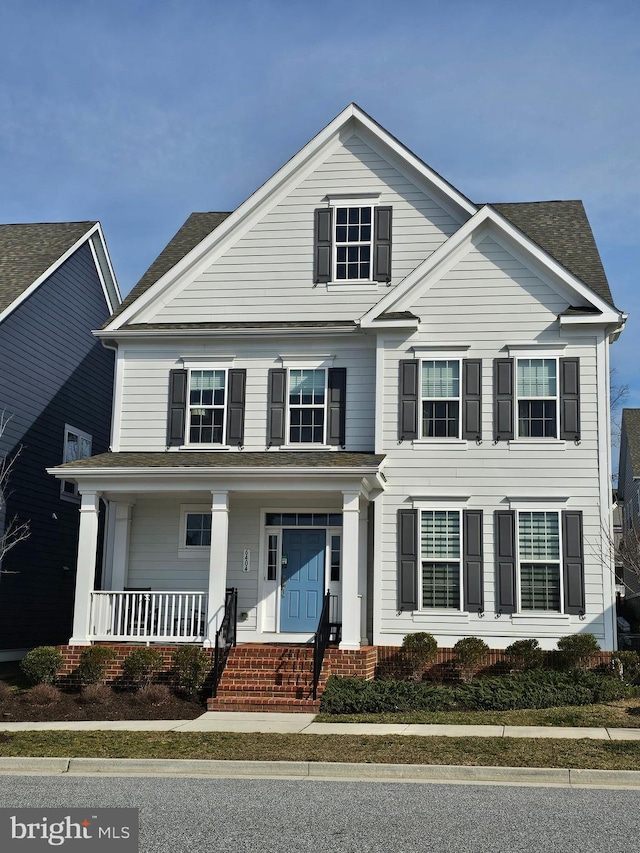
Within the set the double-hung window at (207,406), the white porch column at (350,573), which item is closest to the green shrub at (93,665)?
the white porch column at (350,573)

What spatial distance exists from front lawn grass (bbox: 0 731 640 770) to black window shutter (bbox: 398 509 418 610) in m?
5.52

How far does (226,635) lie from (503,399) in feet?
21.9

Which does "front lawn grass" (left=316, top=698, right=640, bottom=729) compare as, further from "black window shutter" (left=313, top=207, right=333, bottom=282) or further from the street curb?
"black window shutter" (left=313, top=207, right=333, bottom=282)

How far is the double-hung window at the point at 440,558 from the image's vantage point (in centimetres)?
1766

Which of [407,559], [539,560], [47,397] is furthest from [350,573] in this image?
[47,397]

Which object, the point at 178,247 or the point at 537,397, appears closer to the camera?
the point at 537,397

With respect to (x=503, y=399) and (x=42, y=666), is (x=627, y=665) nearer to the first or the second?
(x=503, y=399)

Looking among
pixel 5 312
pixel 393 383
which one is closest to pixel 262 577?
pixel 393 383

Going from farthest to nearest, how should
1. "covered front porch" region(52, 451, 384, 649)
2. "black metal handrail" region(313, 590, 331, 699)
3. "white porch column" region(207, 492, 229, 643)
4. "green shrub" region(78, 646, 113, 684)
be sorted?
"covered front porch" region(52, 451, 384, 649) < "white porch column" region(207, 492, 229, 643) < "green shrub" region(78, 646, 113, 684) < "black metal handrail" region(313, 590, 331, 699)

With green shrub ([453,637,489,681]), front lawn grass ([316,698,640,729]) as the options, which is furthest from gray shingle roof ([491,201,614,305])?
front lawn grass ([316,698,640,729])

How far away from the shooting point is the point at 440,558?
58.4ft

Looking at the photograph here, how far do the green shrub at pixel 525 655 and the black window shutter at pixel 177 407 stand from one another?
24.7 feet

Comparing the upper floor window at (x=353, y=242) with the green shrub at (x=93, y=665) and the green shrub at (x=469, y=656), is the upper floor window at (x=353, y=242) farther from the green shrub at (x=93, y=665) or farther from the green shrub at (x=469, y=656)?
the green shrub at (x=93, y=665)

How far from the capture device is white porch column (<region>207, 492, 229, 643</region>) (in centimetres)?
1688
